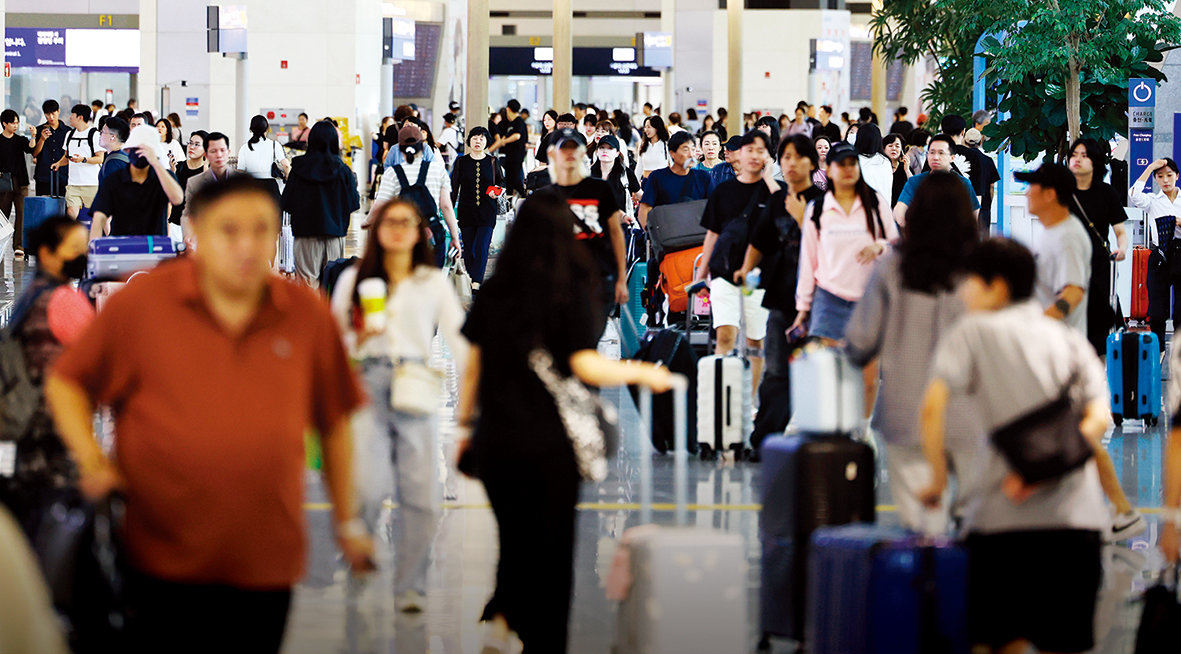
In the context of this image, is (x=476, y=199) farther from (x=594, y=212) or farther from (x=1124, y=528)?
(x=1124, y=528)

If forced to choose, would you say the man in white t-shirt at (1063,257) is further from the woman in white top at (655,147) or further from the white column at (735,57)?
the white column at (735,57)

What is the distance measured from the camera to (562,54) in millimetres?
37219

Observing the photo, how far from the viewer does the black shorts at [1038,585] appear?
4738mm

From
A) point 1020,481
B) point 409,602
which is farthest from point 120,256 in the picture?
point 1020,481

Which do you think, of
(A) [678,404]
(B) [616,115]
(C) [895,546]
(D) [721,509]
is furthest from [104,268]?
(B) [616,115]

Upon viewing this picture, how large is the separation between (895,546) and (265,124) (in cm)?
1447

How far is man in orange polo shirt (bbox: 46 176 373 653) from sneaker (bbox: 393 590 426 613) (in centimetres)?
226

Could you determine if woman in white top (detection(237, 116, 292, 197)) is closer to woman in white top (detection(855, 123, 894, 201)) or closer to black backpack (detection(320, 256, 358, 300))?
black backpack (detection(320, 256, 358, 300))

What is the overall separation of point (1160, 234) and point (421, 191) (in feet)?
18.9

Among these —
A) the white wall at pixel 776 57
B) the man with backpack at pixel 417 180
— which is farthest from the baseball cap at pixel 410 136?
the white wall at pixel 776 57

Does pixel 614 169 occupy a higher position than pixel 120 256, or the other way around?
pixel 614 169

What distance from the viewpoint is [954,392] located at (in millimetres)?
4824

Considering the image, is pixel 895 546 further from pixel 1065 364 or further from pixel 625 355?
pixel 625 355

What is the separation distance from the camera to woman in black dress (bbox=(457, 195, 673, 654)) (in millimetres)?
4891
